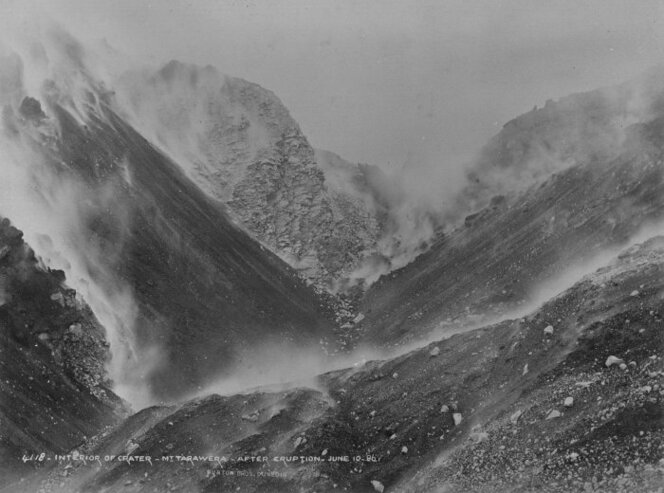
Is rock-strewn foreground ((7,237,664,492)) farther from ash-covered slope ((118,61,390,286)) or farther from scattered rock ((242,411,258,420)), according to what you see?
ash-covered slope ((118,61,390,286))

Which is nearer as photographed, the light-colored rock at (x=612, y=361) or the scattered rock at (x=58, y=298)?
the light-colored rock at (x=612, y=361)

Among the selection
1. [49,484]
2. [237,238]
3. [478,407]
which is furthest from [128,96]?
[478,407]

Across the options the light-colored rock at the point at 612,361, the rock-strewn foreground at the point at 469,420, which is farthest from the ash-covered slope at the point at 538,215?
the light-colored rock at the point at 612,361

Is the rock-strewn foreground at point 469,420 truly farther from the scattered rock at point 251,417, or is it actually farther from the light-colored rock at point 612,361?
the light-colored rock at point 612,361

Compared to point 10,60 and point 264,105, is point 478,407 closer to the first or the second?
point 10,60

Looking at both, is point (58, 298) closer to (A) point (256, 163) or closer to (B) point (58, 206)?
(B) point (58, 206)

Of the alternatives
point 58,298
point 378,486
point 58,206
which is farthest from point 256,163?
point 378,486

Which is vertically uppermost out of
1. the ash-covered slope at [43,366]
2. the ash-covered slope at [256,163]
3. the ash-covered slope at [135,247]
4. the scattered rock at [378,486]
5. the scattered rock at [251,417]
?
the ash-covered slope at [256,163]
